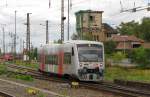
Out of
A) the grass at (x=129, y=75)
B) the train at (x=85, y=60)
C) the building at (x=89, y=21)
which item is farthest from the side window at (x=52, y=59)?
the building at (x=89, y=21)

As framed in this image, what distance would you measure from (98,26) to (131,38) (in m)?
18.6

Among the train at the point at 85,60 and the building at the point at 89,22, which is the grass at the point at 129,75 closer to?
the train at the point at 85,60

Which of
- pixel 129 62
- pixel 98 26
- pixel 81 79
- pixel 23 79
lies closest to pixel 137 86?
pixel 81 79

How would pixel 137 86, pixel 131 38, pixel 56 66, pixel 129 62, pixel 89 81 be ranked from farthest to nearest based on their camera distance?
pixel 131 38 < pixel 129 62 < pixel 56 66 < pixel 89 81 < pixel 137 86

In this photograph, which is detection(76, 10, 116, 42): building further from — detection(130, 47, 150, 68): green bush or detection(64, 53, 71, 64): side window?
detection(64, 53, 71, 64): side window

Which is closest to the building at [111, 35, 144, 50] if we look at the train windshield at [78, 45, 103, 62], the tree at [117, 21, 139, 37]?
the tree at [117, 21, 139, 37]

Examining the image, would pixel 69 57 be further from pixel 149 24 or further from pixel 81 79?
pixel 149 24

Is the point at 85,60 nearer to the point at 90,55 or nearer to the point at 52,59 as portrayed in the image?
the point at 90,55

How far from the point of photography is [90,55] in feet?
121

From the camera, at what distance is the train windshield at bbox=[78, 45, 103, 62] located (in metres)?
36.8

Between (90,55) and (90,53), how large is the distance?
16 centimetres

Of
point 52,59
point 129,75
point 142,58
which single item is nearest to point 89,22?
point 142,58

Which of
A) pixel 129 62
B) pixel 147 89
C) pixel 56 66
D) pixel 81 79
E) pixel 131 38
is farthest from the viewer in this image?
pixel 131 38

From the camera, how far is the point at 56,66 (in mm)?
43438
